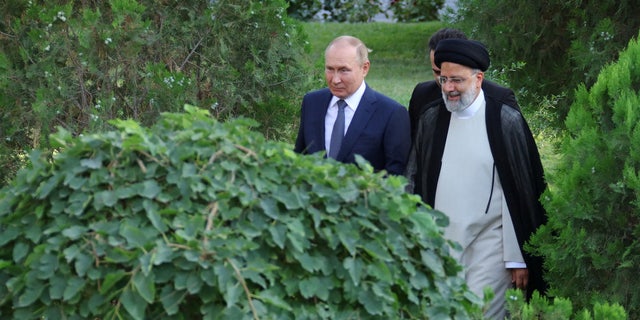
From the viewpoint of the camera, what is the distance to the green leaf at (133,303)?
3096mm

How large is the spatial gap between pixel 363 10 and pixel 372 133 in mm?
20799

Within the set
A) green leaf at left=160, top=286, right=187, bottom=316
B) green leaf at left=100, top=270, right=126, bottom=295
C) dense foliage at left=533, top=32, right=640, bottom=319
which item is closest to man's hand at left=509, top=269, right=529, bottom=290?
dense foliage at left=533, top=32, right=640, bottom=319

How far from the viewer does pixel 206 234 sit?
10.2 ft

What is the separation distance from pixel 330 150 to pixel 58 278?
2281 mm

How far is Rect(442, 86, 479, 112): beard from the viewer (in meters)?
5.27

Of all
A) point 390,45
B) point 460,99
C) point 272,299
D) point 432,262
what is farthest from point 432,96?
point 390,45

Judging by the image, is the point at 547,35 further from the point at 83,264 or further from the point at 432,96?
the point at 83,264

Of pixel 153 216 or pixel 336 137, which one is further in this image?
pixel 336 137

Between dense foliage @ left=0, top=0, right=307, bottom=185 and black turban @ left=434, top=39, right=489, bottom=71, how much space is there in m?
1.58

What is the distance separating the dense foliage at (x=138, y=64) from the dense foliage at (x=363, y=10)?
18.3 meters

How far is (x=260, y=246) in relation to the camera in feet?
10.6

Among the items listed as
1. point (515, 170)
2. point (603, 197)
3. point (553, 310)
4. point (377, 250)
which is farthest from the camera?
point (515, 170)

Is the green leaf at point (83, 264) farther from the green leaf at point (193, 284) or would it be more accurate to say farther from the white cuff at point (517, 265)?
the white cuff at point (517, 265)

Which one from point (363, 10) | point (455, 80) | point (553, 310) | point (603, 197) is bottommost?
point (363, 10)
